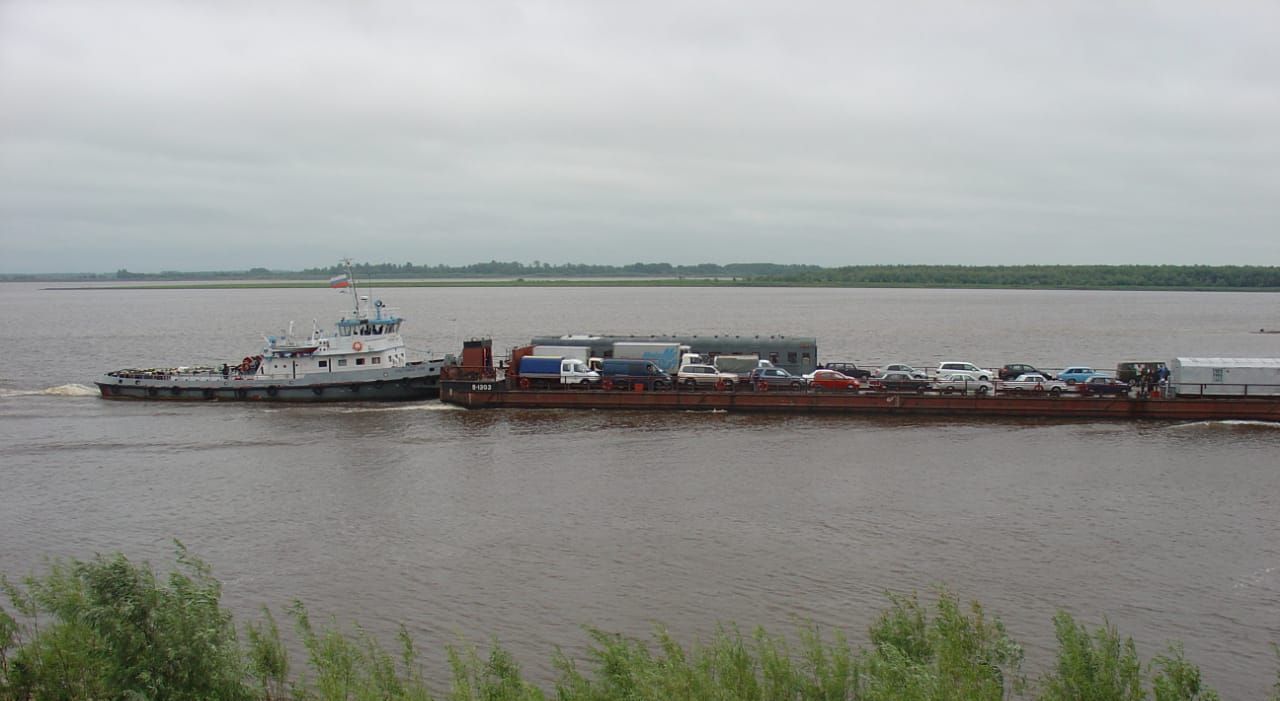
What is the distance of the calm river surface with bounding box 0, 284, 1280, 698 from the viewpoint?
63.5 feet

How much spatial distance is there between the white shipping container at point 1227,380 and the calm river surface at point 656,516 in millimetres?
1758

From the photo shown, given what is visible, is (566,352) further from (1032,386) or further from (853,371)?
(1032,386)

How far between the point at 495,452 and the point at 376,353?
1416cm

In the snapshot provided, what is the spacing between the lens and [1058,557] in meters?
22.0

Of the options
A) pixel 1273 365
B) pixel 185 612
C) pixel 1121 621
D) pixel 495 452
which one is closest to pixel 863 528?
pixel 1121 621

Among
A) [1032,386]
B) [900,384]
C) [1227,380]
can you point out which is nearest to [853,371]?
[900,384]

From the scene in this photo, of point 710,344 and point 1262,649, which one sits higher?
point 710,344

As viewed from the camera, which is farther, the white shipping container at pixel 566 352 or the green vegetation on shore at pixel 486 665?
the white shipping container at pixel 566 352

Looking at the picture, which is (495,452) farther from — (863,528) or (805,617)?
(805,617)

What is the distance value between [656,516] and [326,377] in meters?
24.2

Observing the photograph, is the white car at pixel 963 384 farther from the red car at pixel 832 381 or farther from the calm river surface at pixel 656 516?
the red car at pixel 832 381

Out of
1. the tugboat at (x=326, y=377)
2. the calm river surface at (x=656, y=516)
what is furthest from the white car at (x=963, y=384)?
the tugboat at (x=326, y=377)

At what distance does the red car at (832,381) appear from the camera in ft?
133

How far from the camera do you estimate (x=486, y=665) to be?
12.8 meters
